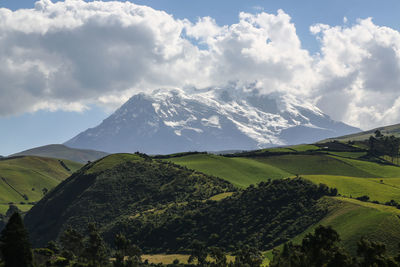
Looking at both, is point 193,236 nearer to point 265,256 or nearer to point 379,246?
point 265,256

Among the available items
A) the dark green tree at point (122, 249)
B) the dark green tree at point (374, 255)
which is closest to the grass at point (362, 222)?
the dark green tree at point (374, 255)

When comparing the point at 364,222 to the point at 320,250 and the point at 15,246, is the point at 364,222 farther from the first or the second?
the point at 15,246

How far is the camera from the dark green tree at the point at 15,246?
93.3m

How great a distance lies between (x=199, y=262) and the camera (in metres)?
155

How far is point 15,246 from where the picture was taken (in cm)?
9375

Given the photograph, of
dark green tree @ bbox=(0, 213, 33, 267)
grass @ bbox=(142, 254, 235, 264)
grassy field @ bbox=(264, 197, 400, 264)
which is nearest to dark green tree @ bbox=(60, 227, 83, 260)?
grass @ bbox=(142, 254, 235, 264)

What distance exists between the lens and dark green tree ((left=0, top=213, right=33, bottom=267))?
306ft

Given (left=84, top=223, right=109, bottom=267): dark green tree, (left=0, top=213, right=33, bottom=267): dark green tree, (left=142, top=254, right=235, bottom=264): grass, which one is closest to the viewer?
(left=0, top=213, right=33, bottom=267): dark green tree

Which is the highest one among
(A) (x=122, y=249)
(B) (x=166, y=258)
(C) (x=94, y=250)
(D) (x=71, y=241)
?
(D) (x=71, y=241)

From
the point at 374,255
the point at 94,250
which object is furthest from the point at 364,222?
the point at 94,250

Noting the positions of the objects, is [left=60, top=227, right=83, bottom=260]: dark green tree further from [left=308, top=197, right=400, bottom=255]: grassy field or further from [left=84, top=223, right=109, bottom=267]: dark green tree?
[left=308, top=197, right=400, bottom=255]: grassy field

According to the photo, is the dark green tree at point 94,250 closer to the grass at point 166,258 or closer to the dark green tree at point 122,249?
the dark green tree at point 122,249

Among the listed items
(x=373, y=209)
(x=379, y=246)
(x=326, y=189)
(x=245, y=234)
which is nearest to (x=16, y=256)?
(x=379, y=246)

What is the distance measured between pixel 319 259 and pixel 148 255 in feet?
331
